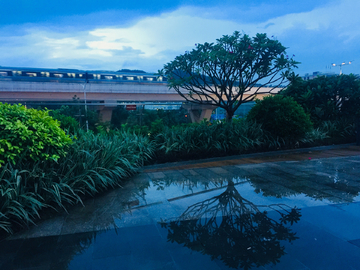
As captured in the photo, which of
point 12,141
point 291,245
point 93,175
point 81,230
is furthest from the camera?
point 93,175

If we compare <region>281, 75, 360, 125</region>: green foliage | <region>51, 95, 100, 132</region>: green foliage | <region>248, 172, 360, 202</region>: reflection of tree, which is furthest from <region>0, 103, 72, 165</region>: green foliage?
<region>281, 75, 360, 125</region>: green foliage

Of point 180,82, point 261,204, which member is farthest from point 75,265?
point 180,82

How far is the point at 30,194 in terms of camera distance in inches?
176

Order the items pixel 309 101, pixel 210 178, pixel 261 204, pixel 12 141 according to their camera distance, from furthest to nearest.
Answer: pixel 309 101 < pixel 210 178 < pixel 261 204 < pixel 12 141

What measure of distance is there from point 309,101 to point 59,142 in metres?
11.8

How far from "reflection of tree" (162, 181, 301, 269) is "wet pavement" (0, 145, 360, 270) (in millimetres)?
11

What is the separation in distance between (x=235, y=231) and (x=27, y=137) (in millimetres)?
3483

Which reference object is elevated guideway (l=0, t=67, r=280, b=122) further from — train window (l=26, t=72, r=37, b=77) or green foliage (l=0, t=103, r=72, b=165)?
green foliage (l=0, t=103, r=72, b=165)

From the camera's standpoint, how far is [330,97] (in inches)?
522

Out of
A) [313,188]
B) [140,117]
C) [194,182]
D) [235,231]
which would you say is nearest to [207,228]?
[235,231]

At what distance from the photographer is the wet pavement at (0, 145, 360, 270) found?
309 cm

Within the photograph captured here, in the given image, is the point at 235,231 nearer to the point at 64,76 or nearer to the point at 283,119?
the point at 283,119

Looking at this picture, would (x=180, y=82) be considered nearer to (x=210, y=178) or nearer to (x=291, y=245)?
(x=210, y=178)

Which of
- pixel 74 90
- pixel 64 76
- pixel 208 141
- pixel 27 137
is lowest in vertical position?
pixel 208 141
